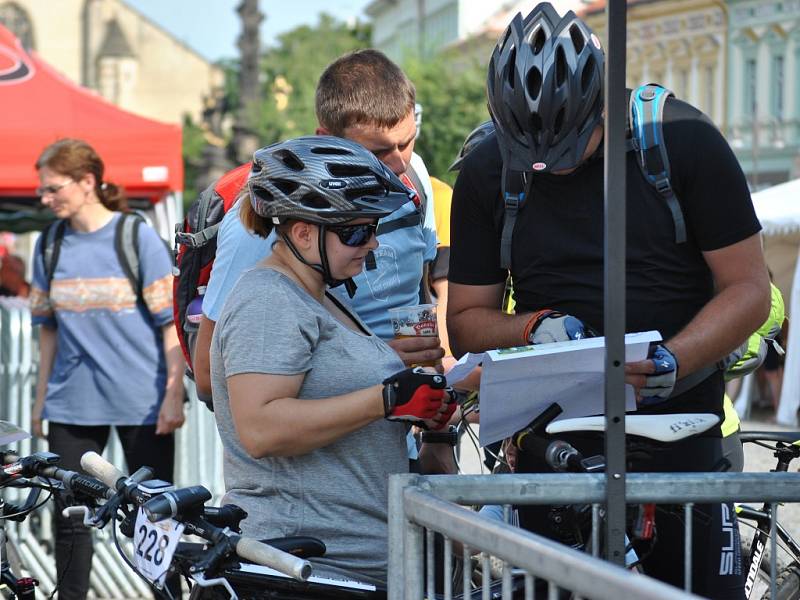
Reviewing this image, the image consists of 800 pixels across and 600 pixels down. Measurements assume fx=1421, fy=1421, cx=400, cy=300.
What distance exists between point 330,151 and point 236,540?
98 centimetres

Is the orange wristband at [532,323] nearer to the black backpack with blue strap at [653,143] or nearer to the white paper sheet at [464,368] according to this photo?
the white paper sheet at [464,368]

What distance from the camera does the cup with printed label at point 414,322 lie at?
3.35m

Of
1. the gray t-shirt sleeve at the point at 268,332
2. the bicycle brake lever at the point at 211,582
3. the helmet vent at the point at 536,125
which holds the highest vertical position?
the helmet vent at the point at 536,125

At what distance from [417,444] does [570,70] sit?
4.29ft

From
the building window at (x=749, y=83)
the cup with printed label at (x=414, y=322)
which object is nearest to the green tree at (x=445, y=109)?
the building window at (x=749, y=83)

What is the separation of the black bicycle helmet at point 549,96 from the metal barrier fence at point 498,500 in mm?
972

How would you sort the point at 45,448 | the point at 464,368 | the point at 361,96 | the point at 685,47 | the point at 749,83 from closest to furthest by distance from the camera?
the point at 464,368
the point at 361,96
the point at 45,448
the point at 749,83
the point at 685,47

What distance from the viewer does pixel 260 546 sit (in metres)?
2.49

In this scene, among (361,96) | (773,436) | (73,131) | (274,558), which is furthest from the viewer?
(73,131)

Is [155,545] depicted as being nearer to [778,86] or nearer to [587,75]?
[587,75]

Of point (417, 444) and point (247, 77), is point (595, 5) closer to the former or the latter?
point (247, 77)

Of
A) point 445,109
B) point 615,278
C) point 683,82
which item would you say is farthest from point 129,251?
point 445,109

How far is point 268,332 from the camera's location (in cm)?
295

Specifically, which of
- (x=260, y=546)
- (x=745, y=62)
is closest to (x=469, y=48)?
(x=745, y=62)
